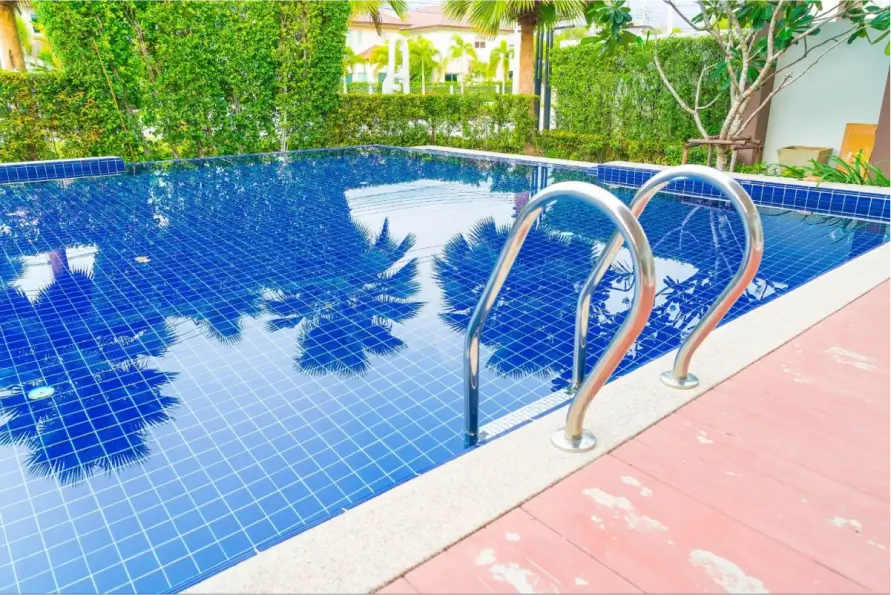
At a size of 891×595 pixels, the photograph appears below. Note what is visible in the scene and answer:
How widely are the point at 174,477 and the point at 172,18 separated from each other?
11.6 metres

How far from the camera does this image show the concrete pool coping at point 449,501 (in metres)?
1.81

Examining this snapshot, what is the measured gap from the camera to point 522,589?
174cm

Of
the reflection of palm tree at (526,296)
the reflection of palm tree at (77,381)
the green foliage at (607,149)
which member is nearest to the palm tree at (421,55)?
the green foliage at (607,149)

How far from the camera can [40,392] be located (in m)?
3.60

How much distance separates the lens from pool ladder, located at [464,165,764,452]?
201 centimetres

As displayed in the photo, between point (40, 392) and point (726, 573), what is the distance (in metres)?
3.69

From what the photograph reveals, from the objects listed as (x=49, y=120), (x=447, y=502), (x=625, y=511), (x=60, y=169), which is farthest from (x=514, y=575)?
(x=49, y=120)

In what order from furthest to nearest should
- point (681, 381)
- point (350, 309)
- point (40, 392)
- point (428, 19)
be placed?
point (428, 19), point (350, 309), point (40, 392), point (681, 381)

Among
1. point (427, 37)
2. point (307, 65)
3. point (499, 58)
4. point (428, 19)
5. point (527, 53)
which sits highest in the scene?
point (428, 19)

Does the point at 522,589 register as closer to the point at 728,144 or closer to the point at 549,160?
the point at 728,144

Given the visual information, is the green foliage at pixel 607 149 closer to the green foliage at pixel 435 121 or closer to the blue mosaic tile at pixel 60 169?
the green foliage at pixel 435 121

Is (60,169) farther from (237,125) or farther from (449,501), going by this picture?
(449,501)

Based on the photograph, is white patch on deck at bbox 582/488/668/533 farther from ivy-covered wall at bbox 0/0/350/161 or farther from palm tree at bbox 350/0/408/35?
palm tree at bbox 350/0/408/35

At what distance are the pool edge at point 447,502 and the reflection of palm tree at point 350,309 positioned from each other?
1.66 meters
